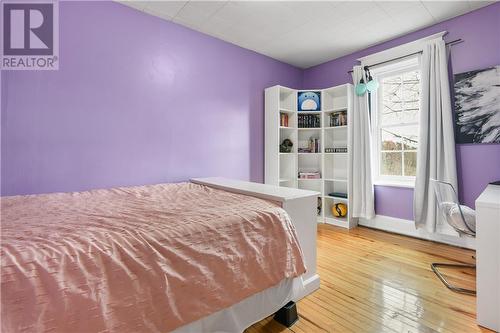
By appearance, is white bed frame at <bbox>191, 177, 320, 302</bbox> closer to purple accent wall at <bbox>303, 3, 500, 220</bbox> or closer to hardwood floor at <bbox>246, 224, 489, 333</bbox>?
hardwood floor at <bbox>246, 224, 489, 333</bbox>

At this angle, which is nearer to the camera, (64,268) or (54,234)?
(64,268)

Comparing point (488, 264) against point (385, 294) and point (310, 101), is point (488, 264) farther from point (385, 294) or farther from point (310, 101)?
point (310, 101)

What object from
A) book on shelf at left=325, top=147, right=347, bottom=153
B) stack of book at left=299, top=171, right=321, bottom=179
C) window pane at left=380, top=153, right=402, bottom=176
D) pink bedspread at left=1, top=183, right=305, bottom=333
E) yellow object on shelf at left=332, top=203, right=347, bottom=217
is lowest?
yellow object on shelf at left=332, top=203, right=347, bottom=217

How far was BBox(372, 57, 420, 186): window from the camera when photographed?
3110 mm

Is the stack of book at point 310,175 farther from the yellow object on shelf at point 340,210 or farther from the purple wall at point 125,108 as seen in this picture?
the purple wall at point 125,108

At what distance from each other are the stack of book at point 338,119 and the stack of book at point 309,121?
0.67 ft

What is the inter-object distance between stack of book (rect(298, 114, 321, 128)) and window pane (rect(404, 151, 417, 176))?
1.25 metres

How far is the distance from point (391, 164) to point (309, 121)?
1285 mm

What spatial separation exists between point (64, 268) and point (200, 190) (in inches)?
56.3

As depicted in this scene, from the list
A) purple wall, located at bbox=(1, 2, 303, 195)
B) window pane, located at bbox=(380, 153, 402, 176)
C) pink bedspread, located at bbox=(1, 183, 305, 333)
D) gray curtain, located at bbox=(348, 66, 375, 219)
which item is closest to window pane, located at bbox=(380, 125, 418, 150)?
window pane, located at bbox=(380, 153, 402, 176)

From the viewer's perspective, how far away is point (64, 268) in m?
0.84

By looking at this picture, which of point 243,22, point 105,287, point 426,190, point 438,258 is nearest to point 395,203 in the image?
point 426,190

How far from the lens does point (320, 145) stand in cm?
375

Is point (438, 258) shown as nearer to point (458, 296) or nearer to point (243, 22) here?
point (458, 296)
